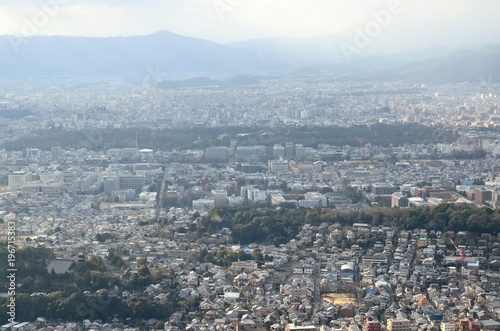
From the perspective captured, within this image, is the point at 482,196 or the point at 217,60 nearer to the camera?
the point at 482,196

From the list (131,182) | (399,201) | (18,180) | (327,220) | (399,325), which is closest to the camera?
(399,325)

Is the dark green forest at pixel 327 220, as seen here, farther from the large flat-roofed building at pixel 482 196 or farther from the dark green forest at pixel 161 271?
the large flat-roofed building at pixel 482 196

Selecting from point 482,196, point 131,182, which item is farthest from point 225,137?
point 482,196

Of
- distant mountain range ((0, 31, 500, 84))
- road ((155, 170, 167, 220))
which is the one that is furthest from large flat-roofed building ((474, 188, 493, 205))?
distant mountain range ((0, 31, 500, 84))

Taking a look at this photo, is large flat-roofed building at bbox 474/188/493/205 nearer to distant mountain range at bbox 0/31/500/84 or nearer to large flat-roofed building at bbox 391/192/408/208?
large flat-roofed building at bbox 391/192/408/208

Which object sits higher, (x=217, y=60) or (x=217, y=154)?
(x=217, y=60)

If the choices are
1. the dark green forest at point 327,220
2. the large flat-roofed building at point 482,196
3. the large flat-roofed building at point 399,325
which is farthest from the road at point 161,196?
the large flat-roofed building at point 399,325

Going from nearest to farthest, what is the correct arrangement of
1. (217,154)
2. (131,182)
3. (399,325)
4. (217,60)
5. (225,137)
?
(399,325)
(131,182)
(217,154)
(225,137)
(217,60)

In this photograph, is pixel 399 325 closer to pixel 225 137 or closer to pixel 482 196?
pixel 482 196
